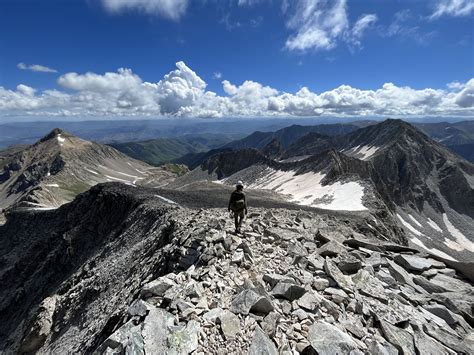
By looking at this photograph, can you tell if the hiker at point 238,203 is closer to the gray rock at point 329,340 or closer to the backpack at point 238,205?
the backpack at point 238,205

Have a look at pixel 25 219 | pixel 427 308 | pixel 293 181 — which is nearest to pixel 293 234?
pixel 427 308

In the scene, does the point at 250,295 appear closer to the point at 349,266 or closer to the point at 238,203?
the point at 349,266

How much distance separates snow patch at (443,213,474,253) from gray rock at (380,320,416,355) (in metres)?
140

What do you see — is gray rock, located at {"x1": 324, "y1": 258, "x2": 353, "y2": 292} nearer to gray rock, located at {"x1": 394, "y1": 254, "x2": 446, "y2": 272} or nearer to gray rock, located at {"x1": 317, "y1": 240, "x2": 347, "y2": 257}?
gray rock, located at {"x1": 317, "y1": 240, "x2": 347, "y2": 257}

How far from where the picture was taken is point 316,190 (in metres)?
91.2

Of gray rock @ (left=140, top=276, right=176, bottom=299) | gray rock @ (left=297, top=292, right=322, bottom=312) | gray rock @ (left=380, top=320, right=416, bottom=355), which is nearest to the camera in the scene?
gray rock @ (left=380, top=320, right=416, bottom=355)

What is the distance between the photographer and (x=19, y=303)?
43250 millimetres

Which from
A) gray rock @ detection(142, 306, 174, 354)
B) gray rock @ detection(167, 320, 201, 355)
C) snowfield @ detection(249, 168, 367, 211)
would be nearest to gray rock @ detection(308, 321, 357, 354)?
gray rock @ detection(167, 320, 201, 355)

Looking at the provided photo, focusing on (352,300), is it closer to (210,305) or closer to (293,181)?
(210,305)

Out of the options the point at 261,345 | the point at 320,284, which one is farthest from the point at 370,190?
the point at 261,345

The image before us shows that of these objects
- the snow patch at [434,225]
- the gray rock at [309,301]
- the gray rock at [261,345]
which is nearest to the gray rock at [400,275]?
the gray rock at [309,301]

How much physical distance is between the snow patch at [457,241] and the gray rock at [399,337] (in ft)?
459

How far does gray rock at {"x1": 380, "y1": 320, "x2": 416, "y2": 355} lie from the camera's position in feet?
35.5

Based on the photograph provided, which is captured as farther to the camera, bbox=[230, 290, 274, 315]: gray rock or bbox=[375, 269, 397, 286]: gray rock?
bbox=[375, 269, 397, 286]: gray rock
